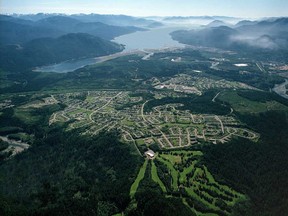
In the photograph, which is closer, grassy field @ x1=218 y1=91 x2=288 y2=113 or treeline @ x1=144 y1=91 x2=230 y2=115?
treeline @ x1=144 y1=91 x2=230 y2=115

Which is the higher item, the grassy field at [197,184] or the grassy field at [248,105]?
the grassy field at [197,184]

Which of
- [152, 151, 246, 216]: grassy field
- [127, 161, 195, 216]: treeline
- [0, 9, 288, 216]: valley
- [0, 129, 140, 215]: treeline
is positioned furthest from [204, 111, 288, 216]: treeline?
[0, 129, 140, 215]: treeline

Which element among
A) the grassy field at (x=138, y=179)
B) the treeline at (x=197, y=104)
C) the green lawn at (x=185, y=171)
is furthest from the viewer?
the treeline at (x=197, y=104)

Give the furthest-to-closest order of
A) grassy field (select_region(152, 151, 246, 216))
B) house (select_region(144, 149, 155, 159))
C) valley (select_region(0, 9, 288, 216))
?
1. house (select_region(144, 149, 155, 159))
2. valley (select_region(0, 9, 288, 216))
3. grassy field (select_region(152, 151, 246, 216))

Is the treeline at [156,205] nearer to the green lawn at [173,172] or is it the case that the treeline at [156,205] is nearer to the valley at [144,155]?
the valley at [144,155]

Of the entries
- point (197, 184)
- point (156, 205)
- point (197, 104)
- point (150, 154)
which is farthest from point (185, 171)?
point (197, 104)

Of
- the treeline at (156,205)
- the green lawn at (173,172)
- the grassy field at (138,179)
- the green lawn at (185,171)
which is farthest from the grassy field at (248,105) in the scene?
the treeline at (156,205)

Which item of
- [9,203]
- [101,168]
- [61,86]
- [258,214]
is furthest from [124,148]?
[61,86]

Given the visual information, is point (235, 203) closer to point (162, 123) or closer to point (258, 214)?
point (258, 214)

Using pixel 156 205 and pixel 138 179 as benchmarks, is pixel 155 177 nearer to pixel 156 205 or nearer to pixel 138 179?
pixel 138 179

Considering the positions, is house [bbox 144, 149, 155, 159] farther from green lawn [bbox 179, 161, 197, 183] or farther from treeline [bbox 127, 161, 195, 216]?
treeline [bbox 127, 161, 195, 216]

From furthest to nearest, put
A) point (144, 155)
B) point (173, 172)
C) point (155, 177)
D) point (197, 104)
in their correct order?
point (197, 104) < point (144, 155) < point (173, 172) < point (155, 177)
